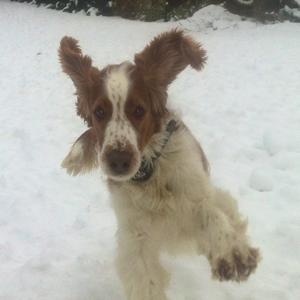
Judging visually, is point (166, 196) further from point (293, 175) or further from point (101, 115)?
point (293, 175)

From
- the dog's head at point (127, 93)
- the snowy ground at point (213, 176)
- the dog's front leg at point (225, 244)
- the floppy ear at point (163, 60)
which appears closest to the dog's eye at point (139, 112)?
the dog's head at point (127, 93)

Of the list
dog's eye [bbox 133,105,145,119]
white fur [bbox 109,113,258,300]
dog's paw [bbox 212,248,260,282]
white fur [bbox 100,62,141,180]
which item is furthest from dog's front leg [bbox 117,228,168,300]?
dog's eye [bbox 133,105,145,119]

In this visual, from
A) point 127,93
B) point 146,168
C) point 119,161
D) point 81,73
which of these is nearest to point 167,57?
point 127,93

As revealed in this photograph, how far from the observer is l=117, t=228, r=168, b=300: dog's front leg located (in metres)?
3.11

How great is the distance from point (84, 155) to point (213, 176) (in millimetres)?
1528

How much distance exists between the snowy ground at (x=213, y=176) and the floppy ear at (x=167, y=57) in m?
1.01

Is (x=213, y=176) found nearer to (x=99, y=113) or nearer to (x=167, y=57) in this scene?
(x=167, y=57)

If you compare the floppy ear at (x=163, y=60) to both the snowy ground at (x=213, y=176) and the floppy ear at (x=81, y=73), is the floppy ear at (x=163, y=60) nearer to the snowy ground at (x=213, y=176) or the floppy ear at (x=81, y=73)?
the floppy ear at (x=81, y=73)

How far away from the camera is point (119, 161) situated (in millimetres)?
2688

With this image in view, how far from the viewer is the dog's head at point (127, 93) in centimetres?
273

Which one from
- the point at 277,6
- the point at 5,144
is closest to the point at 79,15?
the point at 277,6

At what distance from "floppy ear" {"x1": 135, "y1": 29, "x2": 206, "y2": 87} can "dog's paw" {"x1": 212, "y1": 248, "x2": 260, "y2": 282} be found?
100 cm

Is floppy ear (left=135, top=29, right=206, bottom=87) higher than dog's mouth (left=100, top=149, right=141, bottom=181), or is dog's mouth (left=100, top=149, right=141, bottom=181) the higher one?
floppy ear (left=135, top=29, right=206, bottom=87)

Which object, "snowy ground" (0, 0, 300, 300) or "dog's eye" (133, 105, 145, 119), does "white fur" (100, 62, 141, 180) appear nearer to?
"dog's eye" (133, 105, 145, 119)
